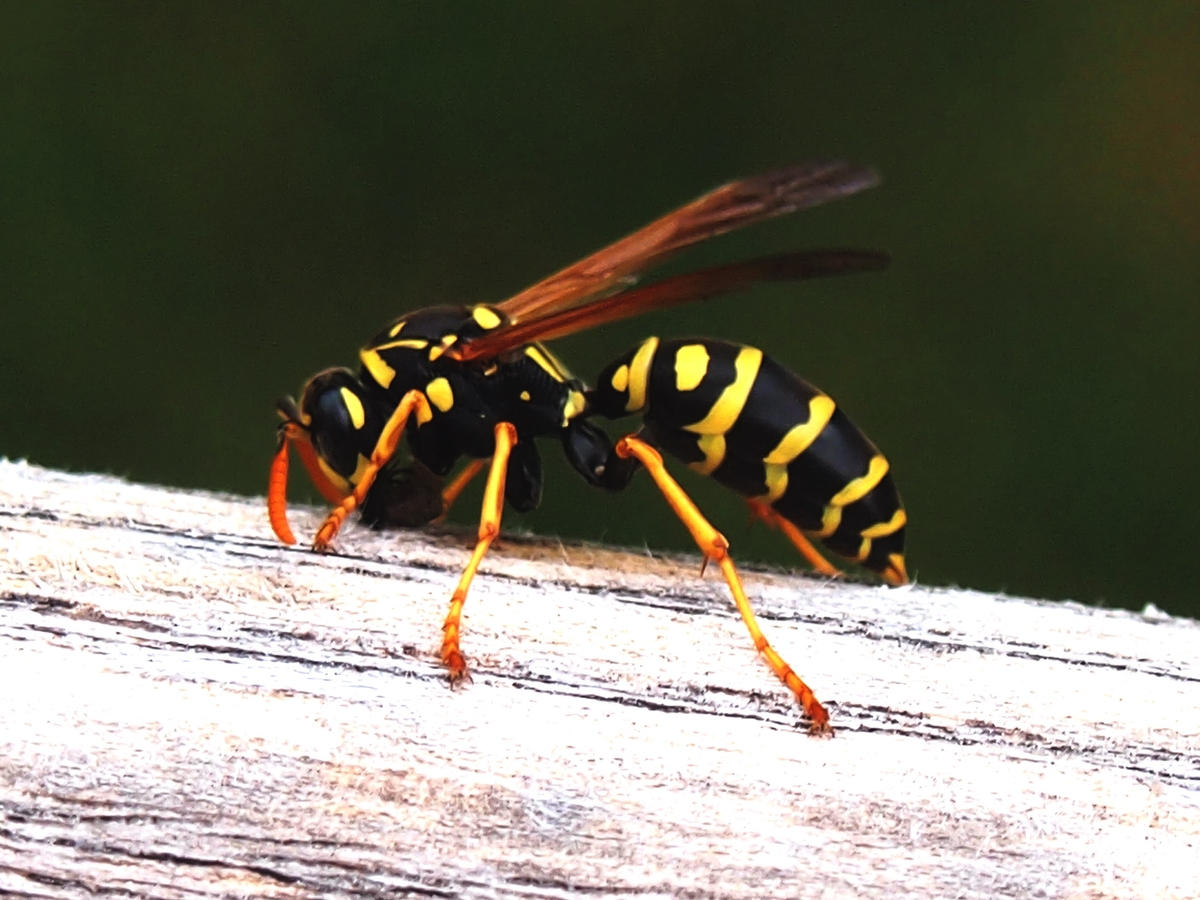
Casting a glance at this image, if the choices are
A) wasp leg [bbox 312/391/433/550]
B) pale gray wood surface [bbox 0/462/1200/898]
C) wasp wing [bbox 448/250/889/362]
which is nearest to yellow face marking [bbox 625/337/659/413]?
wasp wing [bbox 448/250/889/362]

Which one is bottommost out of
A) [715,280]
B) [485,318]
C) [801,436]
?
[801,436]

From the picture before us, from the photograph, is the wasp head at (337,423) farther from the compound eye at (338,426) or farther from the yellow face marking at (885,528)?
the yellow face marking at (885,528)

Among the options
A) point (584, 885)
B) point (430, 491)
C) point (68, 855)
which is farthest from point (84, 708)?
point (430, 491)

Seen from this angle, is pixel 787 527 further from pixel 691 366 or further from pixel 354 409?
pixel 354 409

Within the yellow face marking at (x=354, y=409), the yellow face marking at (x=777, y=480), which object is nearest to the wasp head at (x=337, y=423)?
the yellow face marking at (x=354, y=409)

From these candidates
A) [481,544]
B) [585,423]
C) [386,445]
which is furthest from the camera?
[585,423]

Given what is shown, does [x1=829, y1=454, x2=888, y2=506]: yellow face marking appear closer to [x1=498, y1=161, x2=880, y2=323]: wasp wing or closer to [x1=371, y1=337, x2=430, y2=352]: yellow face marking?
[x1=498, y1=161, x2=880, y2=323]: wasp wing

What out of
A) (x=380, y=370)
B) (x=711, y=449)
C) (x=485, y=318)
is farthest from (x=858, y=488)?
(x=380, y=370)
